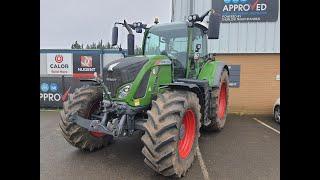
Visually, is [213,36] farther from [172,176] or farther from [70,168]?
[70,168]

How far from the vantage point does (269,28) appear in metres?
9.84

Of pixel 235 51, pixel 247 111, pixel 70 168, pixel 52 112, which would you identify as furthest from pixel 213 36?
pixel 52 112

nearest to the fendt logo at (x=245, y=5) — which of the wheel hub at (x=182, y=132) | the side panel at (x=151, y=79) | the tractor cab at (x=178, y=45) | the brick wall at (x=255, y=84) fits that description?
the brick wall at (x=255, y=84)

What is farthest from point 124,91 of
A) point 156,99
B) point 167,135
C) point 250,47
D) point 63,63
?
point 63,63

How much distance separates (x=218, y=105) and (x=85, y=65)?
6.34 meters

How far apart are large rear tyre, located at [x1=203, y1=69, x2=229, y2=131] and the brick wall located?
252 cm

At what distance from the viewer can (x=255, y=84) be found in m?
10.2

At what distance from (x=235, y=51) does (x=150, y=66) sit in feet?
19.5

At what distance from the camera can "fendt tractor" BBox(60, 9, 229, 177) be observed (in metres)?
4.09

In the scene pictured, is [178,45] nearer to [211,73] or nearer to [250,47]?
[211,73]

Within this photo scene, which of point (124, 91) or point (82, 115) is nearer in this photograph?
point (124, 91)

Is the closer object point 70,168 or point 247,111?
point 70,168

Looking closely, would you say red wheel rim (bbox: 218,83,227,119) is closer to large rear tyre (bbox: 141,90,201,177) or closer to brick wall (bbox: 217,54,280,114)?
brick wall (bbox: 217,54,280,114)

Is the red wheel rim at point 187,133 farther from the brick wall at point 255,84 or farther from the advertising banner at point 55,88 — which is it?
the advertising banner at point 55,88
